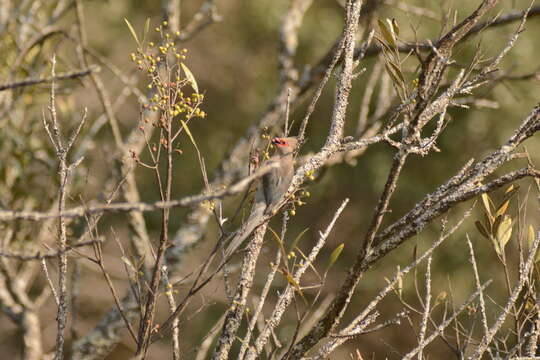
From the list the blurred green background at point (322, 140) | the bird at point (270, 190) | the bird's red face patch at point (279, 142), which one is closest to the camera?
the bird at point (270, 190)

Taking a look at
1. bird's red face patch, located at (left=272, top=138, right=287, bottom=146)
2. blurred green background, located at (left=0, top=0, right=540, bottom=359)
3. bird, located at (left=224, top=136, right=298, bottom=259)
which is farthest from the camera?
blurred green background, located at (left=0, top=0, right=540, bottom=359)

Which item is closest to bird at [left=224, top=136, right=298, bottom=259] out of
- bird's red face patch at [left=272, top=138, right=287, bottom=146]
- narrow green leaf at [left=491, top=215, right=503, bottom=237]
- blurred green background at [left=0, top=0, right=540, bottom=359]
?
bird's red face patch at [left=272, top=138, right=287, bottom=146]

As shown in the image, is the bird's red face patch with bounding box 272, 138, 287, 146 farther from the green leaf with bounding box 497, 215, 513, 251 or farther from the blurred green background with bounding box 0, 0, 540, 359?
the blurred green background with bounding box 0, 0, 540, 359

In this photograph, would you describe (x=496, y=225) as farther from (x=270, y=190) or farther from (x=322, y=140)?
(x=322, y=140)

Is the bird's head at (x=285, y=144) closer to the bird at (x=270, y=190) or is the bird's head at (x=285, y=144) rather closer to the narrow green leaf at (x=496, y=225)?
the bird at (x=270, y=190)

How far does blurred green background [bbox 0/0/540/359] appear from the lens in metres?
5.02

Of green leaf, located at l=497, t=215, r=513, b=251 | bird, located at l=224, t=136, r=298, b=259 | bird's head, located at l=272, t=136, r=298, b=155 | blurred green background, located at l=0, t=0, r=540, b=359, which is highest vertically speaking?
blurred green background, located at l=0, t=0, r=540, b=359

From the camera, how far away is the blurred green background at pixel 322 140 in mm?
5016

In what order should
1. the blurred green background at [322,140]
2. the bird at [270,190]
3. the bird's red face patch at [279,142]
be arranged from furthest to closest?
the blurred green background at [322,140], the bird's red face patch at [279,142], the bird at [270,190]

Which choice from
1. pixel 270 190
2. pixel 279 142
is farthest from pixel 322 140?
pixel 270 190

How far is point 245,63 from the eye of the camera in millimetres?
6879

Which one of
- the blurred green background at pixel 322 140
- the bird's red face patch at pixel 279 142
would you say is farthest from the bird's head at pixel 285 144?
the blurred green background at pixel 322 140

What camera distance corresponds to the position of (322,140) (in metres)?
5.60

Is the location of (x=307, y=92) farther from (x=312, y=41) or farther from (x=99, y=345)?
(x=312, y=41)
